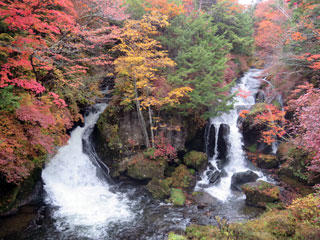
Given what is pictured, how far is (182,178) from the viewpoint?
12.5 metres

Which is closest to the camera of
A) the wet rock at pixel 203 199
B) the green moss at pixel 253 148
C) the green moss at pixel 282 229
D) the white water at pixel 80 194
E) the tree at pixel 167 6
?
the green moss at pixel 282 229

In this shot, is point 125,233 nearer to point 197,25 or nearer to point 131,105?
point 131,105

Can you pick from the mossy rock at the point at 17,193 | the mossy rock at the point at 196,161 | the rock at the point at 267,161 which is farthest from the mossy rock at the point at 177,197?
the mossy rock at the point at 17,193

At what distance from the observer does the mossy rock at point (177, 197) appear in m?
10.5

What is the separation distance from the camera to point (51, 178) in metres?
10.7

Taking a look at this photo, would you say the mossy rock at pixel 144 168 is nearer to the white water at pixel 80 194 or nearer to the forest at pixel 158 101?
the forest at pixel 158 101

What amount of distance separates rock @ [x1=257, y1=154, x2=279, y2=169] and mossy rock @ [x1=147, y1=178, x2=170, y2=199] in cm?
699

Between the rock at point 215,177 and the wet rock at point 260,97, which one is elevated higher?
the wet rock at point 260,97

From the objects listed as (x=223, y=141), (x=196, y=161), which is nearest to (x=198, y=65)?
(x=223, y=141)

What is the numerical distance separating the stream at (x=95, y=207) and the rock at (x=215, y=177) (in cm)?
33

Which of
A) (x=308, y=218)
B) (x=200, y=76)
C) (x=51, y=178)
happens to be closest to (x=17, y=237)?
(x=51, y=178)

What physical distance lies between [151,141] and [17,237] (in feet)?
27.3

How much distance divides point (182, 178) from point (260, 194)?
14.3 ft

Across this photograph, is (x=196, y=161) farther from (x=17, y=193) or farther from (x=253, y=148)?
(x=17, y=193)
